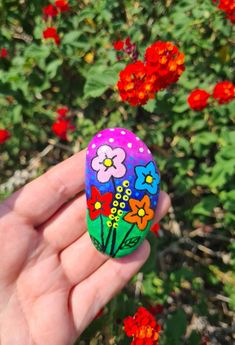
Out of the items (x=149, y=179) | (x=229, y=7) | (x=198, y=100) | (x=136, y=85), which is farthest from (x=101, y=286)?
(x=229, y=7)

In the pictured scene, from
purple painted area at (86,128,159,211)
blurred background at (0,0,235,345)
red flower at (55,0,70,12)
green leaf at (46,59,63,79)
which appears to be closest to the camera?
purple painted area at (86,128,159,211)

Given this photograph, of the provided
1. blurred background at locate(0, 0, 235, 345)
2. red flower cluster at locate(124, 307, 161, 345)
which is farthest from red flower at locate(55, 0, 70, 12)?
red flower cluster at locate(124, 307, 161, 345)

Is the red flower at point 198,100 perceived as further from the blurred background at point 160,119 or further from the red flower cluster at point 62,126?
the red flower cluster at point 62,126

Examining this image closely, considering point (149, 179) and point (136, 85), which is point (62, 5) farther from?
point (149, 179)

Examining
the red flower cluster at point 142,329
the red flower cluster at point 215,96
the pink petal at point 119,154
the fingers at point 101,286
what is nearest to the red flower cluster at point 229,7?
the red flower cluster at point 215,96

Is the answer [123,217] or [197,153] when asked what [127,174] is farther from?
[197,153]

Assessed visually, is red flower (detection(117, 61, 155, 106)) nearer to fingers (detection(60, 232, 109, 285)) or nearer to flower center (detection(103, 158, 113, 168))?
flower center (detection(103, 158, 113, 168))
